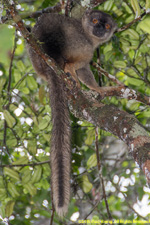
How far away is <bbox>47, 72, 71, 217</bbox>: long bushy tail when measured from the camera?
2.28 metres

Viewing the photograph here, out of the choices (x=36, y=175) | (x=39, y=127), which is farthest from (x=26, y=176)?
(x=39, y=127)

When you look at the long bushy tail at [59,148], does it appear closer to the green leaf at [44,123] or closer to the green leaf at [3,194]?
the green leaf at [44,123]

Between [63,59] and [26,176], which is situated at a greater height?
[63,59]

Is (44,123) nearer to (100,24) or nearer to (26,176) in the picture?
(26,176)

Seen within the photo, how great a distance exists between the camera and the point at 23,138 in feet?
12.0

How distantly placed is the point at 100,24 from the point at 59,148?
8.09 feet

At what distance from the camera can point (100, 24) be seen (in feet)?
13.8

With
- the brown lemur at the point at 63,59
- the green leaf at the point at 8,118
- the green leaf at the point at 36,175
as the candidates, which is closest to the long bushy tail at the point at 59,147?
the brown lemur at the point at 63,59

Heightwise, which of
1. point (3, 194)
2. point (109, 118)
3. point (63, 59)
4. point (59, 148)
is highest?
point (63, 59)

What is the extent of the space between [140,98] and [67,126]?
107 cm

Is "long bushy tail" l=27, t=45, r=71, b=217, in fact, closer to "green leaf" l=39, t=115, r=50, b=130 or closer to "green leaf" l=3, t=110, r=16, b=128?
"green leaf" l=39, t=115, r=50, b=130

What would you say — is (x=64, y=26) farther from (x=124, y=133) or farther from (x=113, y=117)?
(x=124, y=133)

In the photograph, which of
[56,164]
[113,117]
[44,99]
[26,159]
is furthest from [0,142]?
[113,117]

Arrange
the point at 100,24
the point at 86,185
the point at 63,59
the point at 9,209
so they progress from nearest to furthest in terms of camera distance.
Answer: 1. the point at 9,209
2. the point at 63,59
3. the point at 86,185
4. the point at 100,24
